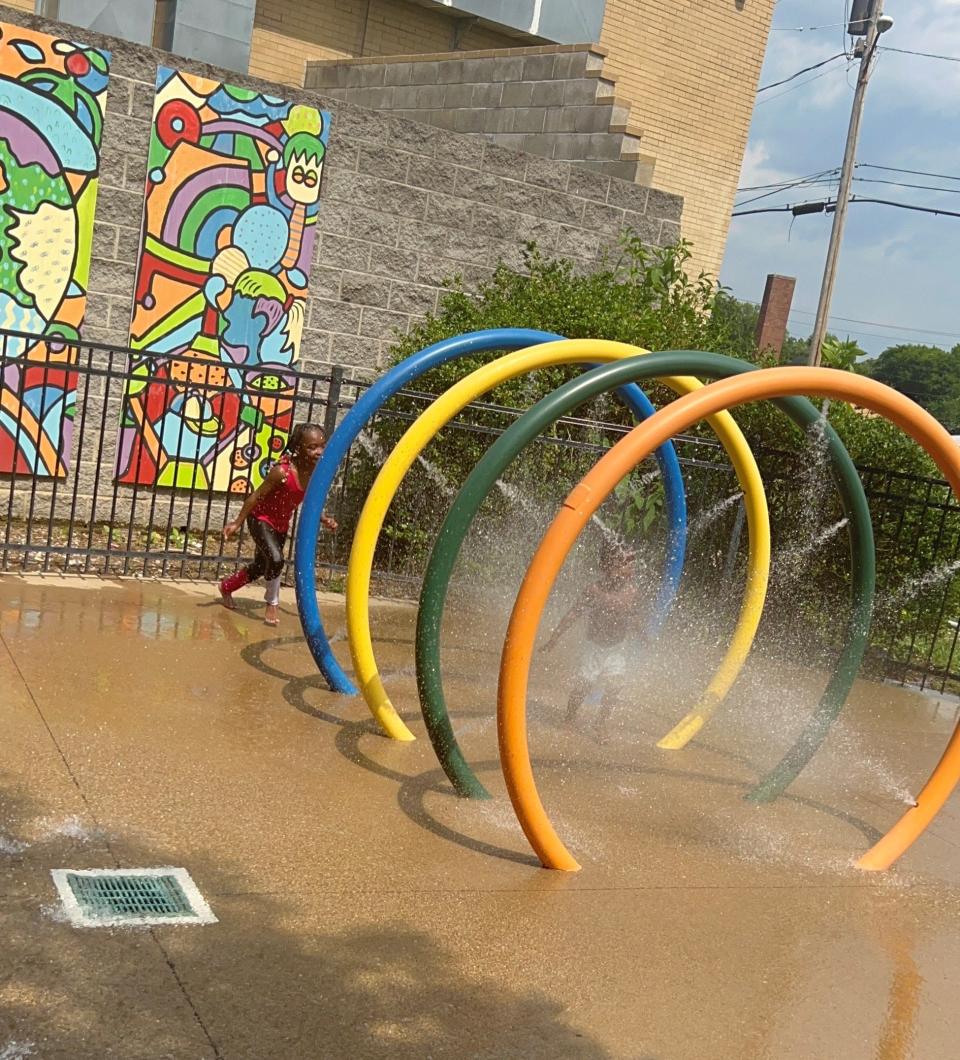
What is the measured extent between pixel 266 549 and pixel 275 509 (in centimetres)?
26

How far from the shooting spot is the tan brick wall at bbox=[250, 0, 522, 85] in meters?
15.9

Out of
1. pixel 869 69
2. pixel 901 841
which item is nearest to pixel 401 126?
pixel 901 841

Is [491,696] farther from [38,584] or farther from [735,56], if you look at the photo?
[735,56]

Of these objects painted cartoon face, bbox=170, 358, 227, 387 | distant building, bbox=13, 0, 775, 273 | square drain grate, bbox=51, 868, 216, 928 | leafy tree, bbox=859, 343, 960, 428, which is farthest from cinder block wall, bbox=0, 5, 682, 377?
leafy tree, bbox=859, 343, 960, 428

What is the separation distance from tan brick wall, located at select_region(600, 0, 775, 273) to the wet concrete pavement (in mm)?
12177

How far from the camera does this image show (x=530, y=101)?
507 inches

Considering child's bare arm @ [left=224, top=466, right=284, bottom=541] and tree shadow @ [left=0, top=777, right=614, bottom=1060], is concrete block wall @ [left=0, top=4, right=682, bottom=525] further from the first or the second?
tree shadow @ [left=0, top=777, right=614, bottom=1060]

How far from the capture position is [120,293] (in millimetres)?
8953

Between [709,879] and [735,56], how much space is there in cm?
1628

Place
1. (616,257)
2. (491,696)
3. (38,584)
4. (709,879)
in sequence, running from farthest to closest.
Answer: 1. (616,257)
2. (38,584)
3. (491,696)
4. (709,879)

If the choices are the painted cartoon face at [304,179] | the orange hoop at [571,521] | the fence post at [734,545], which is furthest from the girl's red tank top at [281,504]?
the fence post at [734,545]

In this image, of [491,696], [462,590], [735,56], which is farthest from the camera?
[735,56]

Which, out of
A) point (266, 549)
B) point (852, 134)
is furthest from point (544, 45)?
point (266, 549)

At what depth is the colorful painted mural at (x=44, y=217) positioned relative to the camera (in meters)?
8.27
